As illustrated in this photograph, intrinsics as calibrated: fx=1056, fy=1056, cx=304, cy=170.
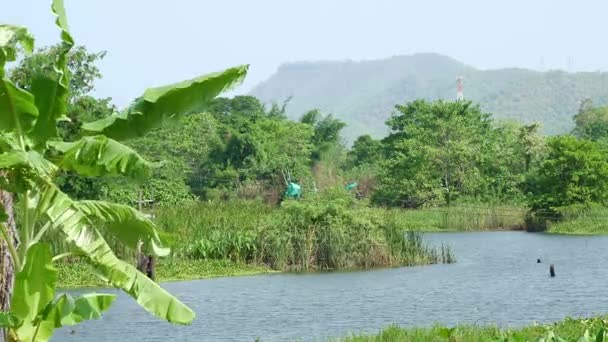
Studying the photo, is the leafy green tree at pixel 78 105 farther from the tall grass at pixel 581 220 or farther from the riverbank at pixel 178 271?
the tall grass at pixel 581 220

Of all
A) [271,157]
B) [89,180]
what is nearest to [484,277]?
[89,180]

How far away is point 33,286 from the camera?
6.91 metres

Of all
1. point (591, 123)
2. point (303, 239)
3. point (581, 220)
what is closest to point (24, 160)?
point (303, 239)

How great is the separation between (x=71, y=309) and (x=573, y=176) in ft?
121

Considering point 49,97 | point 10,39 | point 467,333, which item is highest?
point 10,39

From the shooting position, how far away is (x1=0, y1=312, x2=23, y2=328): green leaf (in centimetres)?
670

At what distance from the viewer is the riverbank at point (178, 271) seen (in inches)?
847

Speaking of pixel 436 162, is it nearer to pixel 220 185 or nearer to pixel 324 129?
pixel 220 185

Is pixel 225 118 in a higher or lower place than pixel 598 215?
higher

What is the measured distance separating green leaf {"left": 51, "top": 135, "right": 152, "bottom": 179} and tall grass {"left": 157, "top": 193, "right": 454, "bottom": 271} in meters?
17.5

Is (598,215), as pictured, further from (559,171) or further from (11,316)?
(11,316)

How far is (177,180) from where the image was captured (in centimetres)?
4484

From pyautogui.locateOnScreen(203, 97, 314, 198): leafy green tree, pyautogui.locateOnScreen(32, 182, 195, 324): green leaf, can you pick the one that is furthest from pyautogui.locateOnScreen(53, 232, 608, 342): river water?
pyautogui.locateOnScreen(203, 97, 314, 198): leafy green tree

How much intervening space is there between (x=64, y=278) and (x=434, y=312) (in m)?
7.94
